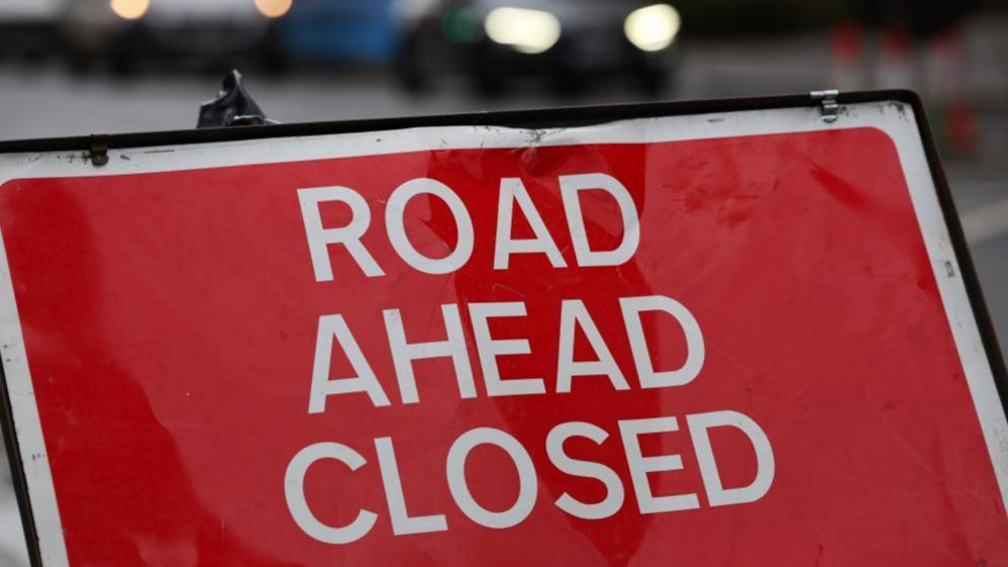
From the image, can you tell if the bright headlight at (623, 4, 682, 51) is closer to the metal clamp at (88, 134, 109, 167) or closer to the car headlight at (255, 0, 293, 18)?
the car headlight at (255, 0, 293, 18)

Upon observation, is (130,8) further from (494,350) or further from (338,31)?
(494,350)

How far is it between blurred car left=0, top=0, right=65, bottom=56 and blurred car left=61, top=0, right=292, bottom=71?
1.49 metres

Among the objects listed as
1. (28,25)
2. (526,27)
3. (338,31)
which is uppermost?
(28,25)

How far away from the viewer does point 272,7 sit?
21500 millimetres

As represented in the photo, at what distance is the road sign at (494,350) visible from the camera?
2.47 m

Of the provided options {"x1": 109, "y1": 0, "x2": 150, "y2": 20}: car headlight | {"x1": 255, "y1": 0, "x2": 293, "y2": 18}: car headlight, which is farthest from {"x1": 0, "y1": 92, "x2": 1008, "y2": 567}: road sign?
{"x1": 109, "y1": 0, "x2": 150, "y2": 20}: car headlight

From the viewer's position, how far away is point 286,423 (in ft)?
8.18

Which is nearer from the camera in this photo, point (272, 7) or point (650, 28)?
point (650, 28)

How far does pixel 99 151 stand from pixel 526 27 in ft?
54.3

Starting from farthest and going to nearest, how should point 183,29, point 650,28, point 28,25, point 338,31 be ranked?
point 28,25 → point 338,31 → point 183,29 → point 650,28

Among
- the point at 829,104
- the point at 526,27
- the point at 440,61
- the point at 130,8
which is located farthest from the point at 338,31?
the point at 829,104

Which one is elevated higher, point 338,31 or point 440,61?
point 338,31

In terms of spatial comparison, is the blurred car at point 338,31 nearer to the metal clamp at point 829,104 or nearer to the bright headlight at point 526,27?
the bright headlight at point 526,27

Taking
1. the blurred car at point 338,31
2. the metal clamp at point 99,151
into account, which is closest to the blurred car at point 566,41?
the blurred car at point 338,31
